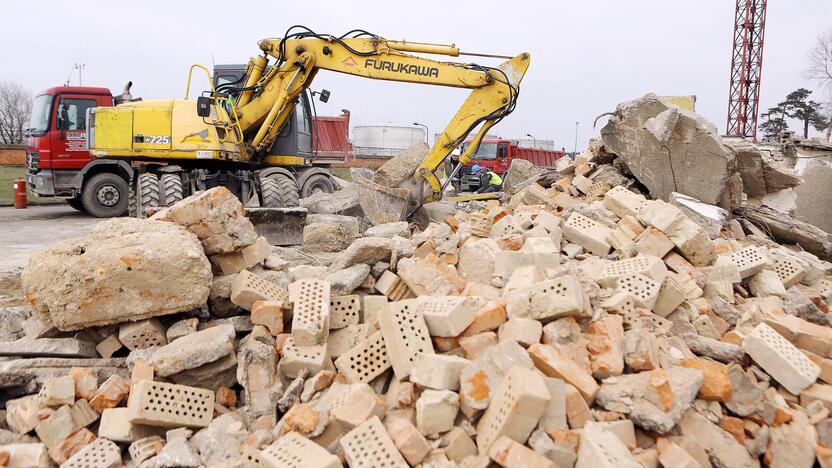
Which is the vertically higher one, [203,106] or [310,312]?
[203,106]

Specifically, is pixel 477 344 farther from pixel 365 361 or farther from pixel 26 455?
pixel 26 455

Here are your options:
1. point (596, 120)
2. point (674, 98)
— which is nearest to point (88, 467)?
point (596, 120)

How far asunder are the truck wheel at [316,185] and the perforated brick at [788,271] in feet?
25.2

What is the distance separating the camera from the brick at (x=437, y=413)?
2.77m

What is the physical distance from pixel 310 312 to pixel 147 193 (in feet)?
20.8

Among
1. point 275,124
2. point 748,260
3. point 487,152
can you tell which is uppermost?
point 487,152

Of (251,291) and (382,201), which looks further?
(382,201)

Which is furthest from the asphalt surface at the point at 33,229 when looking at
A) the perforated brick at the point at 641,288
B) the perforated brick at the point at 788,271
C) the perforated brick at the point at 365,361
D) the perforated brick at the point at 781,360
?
the perforated brick at the point at 788,271

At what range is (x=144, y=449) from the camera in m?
3.07

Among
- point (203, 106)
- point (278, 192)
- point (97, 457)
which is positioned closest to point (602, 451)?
point (97, 457)

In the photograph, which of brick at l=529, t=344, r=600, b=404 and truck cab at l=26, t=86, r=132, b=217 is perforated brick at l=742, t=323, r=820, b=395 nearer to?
brick at l=529, t=344, r=600, b=404

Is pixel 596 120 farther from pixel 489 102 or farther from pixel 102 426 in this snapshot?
pixel 102 426

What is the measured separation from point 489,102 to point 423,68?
1.08 meters

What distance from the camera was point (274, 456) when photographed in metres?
2.71
